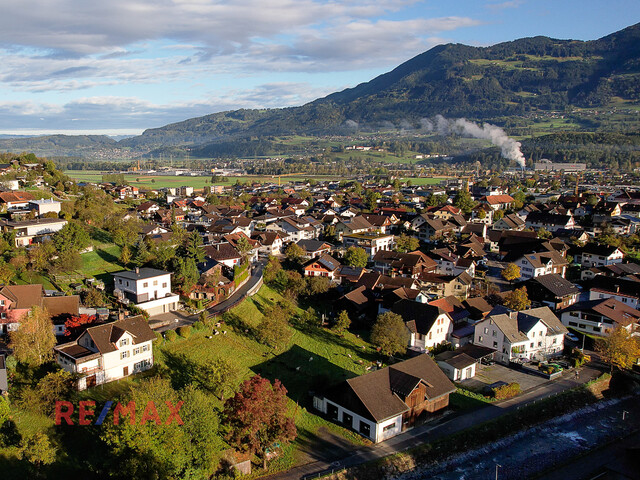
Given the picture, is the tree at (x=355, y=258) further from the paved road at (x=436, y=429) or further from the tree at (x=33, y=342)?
the tree at (x=33, y=342)

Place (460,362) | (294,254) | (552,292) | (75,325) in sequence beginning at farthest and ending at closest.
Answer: (294,254), (552,292), (460,362), (75,325)

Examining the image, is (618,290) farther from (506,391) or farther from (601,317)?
(506,391)

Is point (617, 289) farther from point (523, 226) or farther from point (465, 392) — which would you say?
point (523, 226)

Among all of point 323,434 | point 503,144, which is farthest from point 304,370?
point 503,144

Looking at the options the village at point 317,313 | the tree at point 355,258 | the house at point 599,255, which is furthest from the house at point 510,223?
the tree at point 355,258

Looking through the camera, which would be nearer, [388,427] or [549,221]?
[388,427]

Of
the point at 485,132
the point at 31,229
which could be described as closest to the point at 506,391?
the point at 31,229
